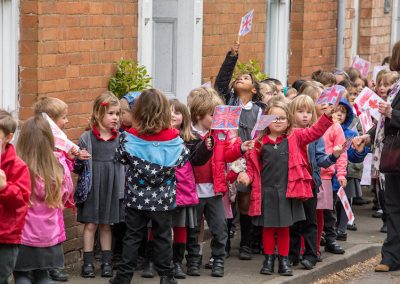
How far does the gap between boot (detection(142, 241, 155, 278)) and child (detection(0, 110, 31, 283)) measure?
2396 millimetres

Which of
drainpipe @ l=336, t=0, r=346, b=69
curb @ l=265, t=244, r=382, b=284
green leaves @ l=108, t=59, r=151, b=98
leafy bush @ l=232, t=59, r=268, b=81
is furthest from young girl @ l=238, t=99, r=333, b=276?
drainpipe @ l=336, t=0, r=346, b=69

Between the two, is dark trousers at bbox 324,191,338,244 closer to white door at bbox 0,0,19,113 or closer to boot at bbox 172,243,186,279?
boot at bbox 172,243,186,279

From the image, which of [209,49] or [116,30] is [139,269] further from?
[209,49]

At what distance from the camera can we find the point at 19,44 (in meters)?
9.52

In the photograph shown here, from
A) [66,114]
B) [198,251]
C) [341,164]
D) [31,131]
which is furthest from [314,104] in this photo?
[31,131]

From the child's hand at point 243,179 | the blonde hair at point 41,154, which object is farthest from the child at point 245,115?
the blonde hair at point 41,154

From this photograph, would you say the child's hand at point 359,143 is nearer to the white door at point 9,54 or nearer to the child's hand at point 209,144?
the child's hand at point 209,144

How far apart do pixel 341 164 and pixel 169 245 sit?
249 centimetres

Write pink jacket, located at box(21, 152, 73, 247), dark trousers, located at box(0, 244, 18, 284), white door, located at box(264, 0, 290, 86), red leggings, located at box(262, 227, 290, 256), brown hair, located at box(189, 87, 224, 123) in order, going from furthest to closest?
white door, located at box(264, 0, 290, 86) → red leggings, located at box(262, 227, 290, 256) → brown hair, located at box(189, 87, 224, 123) → pink jacket, located at box(21, 152, 73, 247) → dark trousers, located at box(0, 244, 18, 284)

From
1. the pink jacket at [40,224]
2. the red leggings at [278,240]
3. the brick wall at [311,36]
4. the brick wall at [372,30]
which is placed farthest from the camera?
the brick wall at [372,30]

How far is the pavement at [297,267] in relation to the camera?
9.69 metres

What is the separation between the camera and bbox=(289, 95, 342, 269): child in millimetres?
10148

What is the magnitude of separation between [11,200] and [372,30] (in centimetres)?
1172

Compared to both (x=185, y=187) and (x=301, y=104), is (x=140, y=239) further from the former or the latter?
(x=301, y=104)
